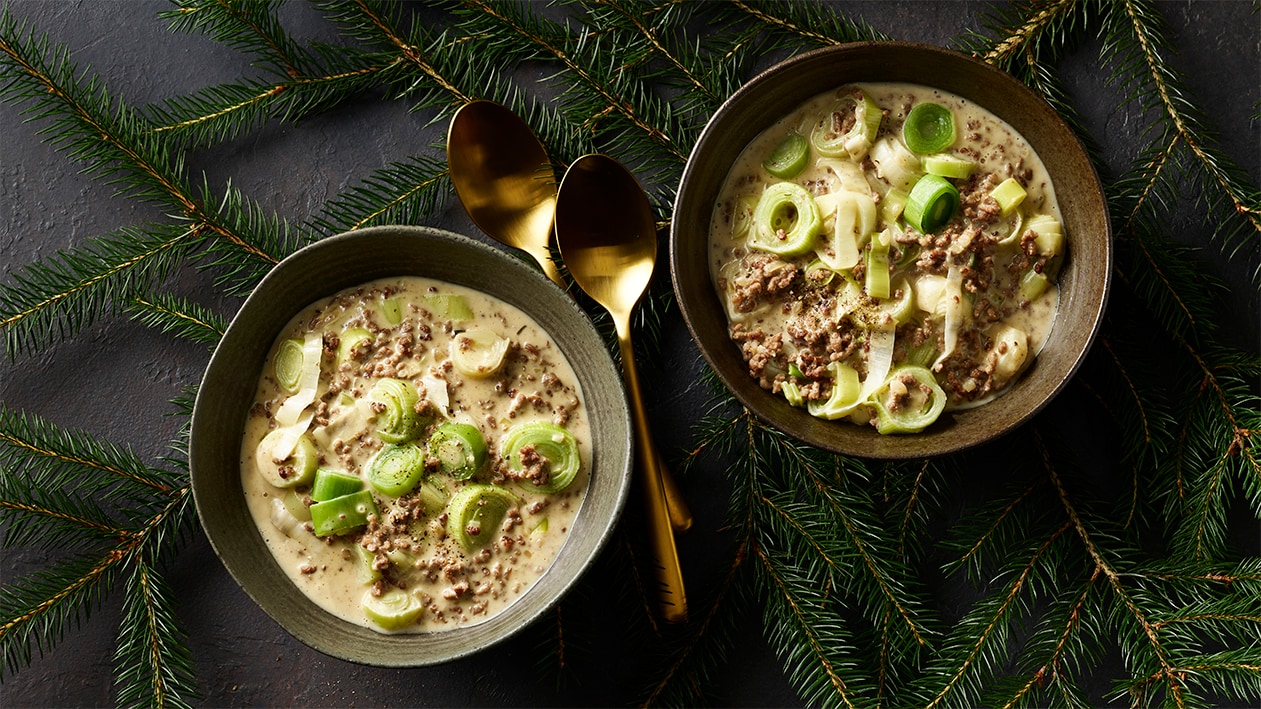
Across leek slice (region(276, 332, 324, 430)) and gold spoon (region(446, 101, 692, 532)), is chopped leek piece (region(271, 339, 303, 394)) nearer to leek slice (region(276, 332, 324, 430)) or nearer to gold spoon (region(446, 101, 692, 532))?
leek slice (region(276, 332, 324, 430))

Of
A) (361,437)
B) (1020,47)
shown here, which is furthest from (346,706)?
(1020,47)

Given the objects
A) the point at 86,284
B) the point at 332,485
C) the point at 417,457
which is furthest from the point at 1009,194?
the point at 86,284

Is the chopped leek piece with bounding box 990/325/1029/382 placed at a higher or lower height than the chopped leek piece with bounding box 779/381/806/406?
higher

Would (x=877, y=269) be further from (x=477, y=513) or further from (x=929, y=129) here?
(x=477, y=513)

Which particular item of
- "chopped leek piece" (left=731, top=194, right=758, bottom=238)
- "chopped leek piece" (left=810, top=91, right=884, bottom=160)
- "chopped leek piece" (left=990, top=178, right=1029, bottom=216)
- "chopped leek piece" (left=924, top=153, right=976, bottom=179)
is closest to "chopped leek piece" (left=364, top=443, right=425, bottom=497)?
"chopped leek piece" (left=731, top=194, right=758, bottom=238)

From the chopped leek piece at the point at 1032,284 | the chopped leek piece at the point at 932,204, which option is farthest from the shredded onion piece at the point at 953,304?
the chopped leek piece at the point at 1032,284

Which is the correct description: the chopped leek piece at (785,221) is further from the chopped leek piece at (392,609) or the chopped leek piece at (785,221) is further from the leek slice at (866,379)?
the chopped leek piece at (392,609)

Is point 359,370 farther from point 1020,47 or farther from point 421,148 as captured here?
point 1020,47

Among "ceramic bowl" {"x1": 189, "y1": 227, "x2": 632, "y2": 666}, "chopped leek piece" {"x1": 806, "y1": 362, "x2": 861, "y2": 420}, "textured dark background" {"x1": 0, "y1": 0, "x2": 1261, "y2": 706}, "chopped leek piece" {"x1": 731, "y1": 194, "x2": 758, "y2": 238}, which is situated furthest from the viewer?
"textured dark background" {"x1": 0, "y1": 0, "x2": 1261, "y2": 706}
